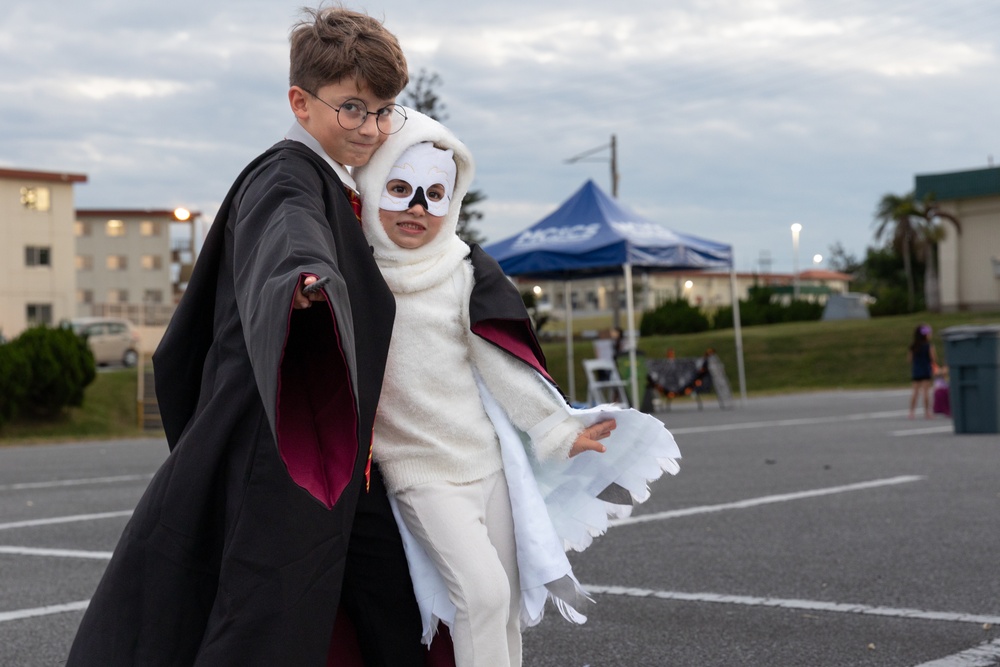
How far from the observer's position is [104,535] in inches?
302

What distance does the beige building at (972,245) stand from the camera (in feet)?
166

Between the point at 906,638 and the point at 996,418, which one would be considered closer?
the point at 906,638

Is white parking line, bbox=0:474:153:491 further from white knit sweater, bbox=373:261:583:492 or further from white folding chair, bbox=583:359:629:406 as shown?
white folding chair, bbox=583:359:629:406

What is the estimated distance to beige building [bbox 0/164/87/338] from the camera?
64.4 m

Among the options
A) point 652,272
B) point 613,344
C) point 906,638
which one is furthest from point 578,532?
point 613,344

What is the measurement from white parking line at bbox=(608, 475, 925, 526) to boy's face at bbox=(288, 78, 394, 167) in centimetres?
510

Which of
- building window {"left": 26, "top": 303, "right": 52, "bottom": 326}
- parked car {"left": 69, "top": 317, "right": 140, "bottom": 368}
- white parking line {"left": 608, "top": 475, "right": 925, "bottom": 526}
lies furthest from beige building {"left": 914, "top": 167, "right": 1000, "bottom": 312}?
building window {"left": 26, "top": 303, "right": 52, "bottom": 326}

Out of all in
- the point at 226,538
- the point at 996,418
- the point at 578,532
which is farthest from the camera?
the point at 996,418

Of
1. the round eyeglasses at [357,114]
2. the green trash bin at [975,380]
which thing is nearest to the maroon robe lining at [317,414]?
the round eyeglasses at [357,114]

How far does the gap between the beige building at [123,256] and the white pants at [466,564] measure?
88982mm

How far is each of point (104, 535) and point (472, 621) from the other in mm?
5543

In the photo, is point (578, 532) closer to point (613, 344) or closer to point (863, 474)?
point (863, 474)

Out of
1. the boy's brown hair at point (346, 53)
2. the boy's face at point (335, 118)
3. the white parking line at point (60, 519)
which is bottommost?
the white parking line at point (60, 519)

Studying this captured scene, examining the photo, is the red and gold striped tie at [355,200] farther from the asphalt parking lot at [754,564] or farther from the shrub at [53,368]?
the shrub at [53,368]
